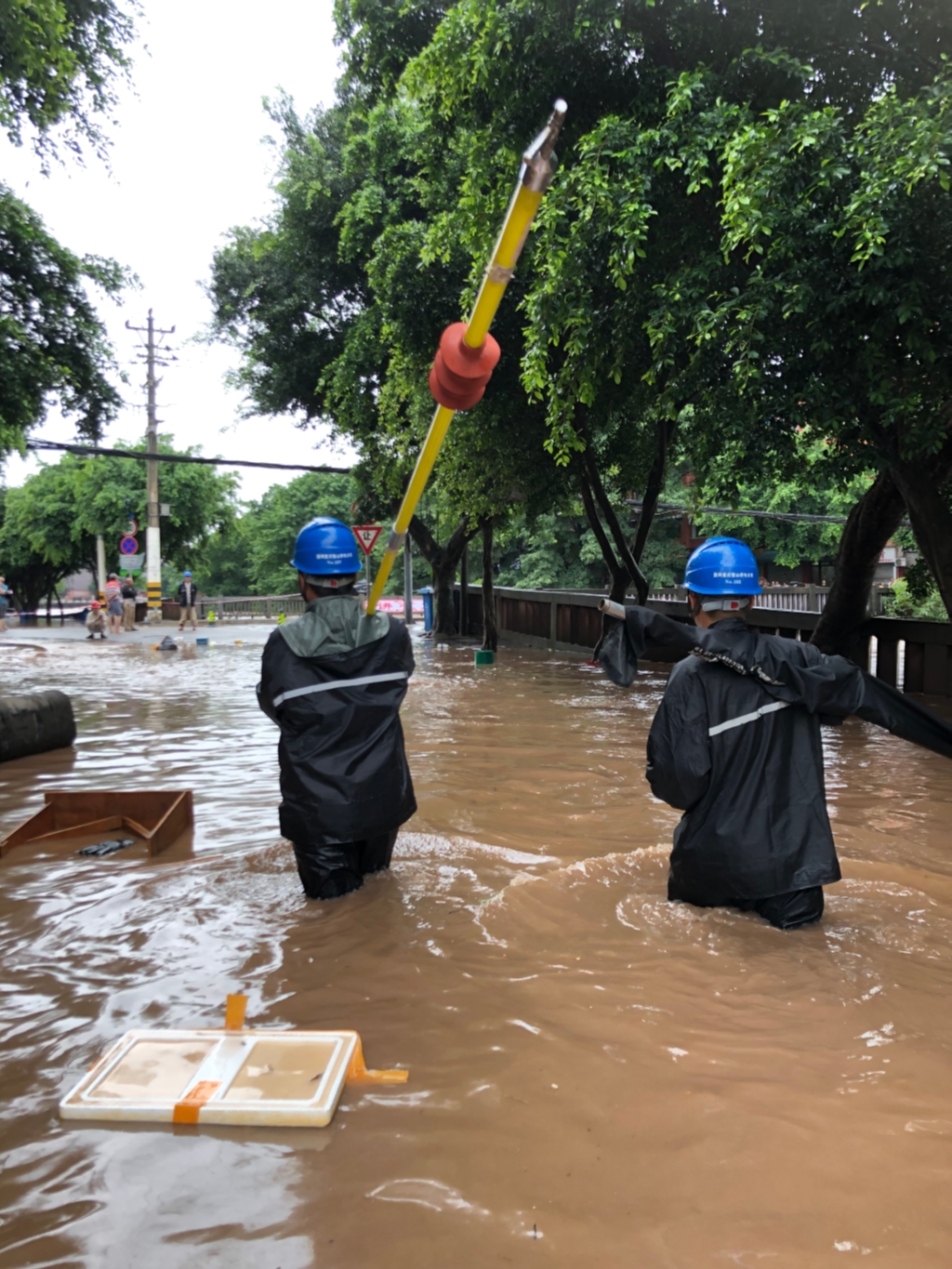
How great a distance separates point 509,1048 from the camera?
10.3ft

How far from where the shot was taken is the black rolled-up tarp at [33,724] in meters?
8.44

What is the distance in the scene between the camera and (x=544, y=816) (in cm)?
631

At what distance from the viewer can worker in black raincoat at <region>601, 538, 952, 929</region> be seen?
3.77 meters

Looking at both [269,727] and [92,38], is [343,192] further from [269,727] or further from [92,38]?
[269,727]

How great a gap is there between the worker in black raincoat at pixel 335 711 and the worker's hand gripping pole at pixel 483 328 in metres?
0.84

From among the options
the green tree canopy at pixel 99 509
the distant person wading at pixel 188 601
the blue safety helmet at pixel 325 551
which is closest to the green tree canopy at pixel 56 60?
the blue safety helmet at pixel 325 551

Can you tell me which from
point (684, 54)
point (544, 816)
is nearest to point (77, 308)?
point (684, 54)

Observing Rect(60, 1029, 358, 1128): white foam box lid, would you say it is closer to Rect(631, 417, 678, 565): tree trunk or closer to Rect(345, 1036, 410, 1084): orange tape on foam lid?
Rect(345, 1036, 410, 1084): orange tape on foam lid

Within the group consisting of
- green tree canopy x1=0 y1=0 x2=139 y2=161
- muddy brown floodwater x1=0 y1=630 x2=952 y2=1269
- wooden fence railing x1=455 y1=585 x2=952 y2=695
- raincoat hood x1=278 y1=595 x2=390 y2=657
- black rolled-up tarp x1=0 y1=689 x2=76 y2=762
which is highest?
green tree canopy x1=0 y1=0 x2=139 y2=161

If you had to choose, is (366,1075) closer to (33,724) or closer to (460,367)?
(460,367)

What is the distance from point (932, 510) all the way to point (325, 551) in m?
6.61

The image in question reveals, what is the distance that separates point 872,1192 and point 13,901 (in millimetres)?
3988

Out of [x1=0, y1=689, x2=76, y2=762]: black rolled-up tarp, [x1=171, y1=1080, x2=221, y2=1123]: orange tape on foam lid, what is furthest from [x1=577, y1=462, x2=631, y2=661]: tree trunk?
[x1=171, y1=1080, x2=221, y2=1123]: orange tape on foam lid

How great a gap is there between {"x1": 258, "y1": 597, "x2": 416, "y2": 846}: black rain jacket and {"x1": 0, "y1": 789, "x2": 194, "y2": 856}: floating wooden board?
6.11 ft
